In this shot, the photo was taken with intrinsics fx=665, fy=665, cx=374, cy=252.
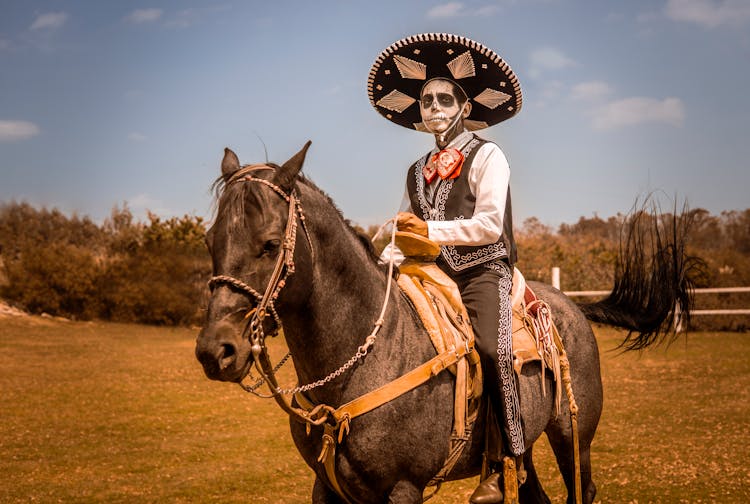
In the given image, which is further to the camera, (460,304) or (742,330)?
(742,330)

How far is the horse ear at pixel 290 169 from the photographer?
9.68 ft

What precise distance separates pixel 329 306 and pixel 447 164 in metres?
1.19

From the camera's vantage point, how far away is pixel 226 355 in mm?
2672

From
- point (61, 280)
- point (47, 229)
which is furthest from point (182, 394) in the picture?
point (47, 229)

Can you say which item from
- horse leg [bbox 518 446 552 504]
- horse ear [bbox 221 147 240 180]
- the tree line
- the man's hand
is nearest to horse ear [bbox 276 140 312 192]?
horse ear [bbox 221 147 240 180]

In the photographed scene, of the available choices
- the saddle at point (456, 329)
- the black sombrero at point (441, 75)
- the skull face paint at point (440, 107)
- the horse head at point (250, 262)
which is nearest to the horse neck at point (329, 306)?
the horse head at point (250, 262)

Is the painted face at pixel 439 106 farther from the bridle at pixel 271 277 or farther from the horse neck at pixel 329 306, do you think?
the bridle at pixel 271 277

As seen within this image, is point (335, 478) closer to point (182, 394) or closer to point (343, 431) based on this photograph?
point (343, 431)

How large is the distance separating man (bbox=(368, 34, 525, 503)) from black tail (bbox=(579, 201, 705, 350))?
5.76 ft

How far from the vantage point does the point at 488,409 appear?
3756mm

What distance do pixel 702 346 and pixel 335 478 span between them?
58.9ft

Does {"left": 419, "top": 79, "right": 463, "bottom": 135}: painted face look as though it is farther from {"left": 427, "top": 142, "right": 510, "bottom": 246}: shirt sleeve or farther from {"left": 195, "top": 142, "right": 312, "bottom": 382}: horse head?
{"left": 195, "top": 142, "right": 312, "bottom": 382}: horse head

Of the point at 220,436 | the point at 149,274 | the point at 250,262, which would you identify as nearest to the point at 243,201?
the point at 250,262

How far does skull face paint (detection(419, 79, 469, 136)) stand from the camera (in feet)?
13.1
